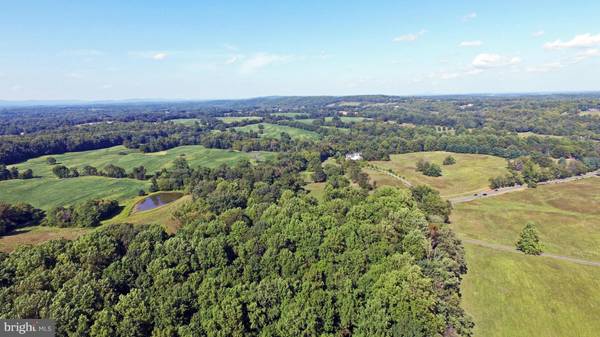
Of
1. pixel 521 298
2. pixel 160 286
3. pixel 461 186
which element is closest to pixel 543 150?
pixel 461 186

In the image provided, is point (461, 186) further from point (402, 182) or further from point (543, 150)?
point (543, 150)

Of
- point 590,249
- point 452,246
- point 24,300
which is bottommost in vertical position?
point 590,249

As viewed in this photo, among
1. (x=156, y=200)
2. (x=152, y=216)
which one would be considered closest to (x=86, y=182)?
(x=156, y=200)

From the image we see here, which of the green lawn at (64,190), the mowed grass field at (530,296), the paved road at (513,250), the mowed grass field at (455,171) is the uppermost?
the green lawn at (64,190)

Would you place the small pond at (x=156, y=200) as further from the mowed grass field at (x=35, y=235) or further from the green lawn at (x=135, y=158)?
the green lawn at (x=135, y=158)

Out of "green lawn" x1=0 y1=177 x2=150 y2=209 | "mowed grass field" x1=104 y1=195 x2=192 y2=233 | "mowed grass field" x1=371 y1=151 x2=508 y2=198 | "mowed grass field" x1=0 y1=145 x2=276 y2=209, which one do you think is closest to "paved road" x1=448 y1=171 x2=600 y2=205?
"mowed grass field" x1=371 y1=151 x2=508 y2=198

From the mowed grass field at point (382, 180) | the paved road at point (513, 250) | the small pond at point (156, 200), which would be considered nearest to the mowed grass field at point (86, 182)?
the small pond at point (156, 200)
